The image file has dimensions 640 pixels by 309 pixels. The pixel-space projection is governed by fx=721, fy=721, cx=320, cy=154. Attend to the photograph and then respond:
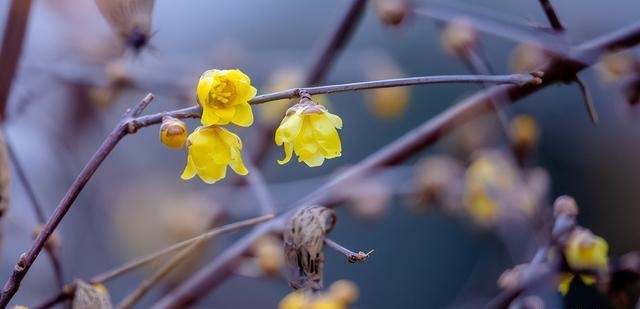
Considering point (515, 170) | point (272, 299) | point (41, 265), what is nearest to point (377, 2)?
point (515, 170)

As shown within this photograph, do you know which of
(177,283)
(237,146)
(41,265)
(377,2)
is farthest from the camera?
(41,265)

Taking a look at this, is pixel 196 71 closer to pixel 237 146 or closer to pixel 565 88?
pixel 237 146

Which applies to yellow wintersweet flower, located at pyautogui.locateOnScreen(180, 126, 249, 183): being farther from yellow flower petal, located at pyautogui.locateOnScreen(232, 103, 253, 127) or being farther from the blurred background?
the blurred background

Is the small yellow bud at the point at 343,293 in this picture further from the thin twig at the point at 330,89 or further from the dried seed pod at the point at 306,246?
the thin twig at the point at 330,89

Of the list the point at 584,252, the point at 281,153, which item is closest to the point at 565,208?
the point at 584,252

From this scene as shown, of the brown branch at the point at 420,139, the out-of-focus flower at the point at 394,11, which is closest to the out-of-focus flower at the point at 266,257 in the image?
the brown branch at the point at 420,139

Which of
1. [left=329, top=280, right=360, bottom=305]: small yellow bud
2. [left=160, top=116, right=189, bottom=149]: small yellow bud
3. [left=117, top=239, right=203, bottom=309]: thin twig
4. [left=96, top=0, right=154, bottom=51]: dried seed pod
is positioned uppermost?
[left=96, top=0, right=154, bottom=51]: dried seed pod

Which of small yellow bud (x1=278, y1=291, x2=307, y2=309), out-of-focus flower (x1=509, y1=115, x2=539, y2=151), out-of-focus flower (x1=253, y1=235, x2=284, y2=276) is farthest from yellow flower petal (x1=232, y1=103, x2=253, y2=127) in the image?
out-of-focus flower (x1=509, y1=115, x2=539, y2=151)

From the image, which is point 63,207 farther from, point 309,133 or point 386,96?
point 386,96
